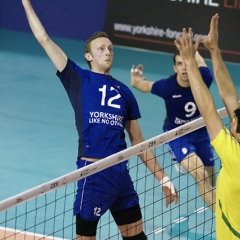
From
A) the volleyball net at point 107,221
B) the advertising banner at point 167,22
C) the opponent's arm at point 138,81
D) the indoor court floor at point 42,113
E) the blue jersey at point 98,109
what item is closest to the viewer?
the blue jersey at point 98,109

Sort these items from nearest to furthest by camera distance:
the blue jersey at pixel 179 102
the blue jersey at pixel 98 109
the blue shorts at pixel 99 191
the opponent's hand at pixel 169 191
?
1. the blue shorts at pixel 99 191
2. the blue jersey at pixel 98 109
3. the opponent's hand at pixel 169 191
4. the blue jersey at pixel 179 102

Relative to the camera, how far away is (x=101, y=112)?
6402mm

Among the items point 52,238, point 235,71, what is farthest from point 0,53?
point 52,238

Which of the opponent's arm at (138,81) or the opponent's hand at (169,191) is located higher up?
the opponent's arm at (138,81)

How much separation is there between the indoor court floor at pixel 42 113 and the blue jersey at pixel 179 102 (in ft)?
3.35

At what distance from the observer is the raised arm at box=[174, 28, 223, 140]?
4793 millimetres

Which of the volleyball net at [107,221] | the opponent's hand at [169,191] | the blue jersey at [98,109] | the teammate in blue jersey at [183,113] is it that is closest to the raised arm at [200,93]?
the blue jersey at [98,109]

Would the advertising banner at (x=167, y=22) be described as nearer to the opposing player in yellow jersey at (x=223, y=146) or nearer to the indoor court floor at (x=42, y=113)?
the indoor court floor at (x=42, y=113)

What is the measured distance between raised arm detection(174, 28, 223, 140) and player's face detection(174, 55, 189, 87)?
13.9 ft

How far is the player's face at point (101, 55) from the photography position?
662cm

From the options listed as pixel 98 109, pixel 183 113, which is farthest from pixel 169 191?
pixel 183 113

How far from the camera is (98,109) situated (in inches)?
253

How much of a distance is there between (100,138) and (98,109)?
27 centimetres

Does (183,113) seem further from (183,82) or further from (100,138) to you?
(100,138)
